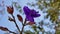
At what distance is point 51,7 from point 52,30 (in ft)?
0.52

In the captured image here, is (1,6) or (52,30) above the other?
(1,6)

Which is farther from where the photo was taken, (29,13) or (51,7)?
(51,7)

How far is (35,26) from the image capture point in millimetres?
937

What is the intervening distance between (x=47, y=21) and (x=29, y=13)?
20cm

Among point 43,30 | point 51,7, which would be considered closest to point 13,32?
point 43,30

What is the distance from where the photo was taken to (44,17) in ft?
3.14

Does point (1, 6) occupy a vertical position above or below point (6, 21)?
above

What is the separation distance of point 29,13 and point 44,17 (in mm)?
197

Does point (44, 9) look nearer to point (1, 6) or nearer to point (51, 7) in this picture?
point (51, 7)

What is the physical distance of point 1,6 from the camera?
100cm

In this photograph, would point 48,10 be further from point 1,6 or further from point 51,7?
point 1,6

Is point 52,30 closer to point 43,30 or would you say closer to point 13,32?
point 43,30

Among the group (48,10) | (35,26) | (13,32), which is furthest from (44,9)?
(13,32)

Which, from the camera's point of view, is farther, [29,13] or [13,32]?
[13,32]
